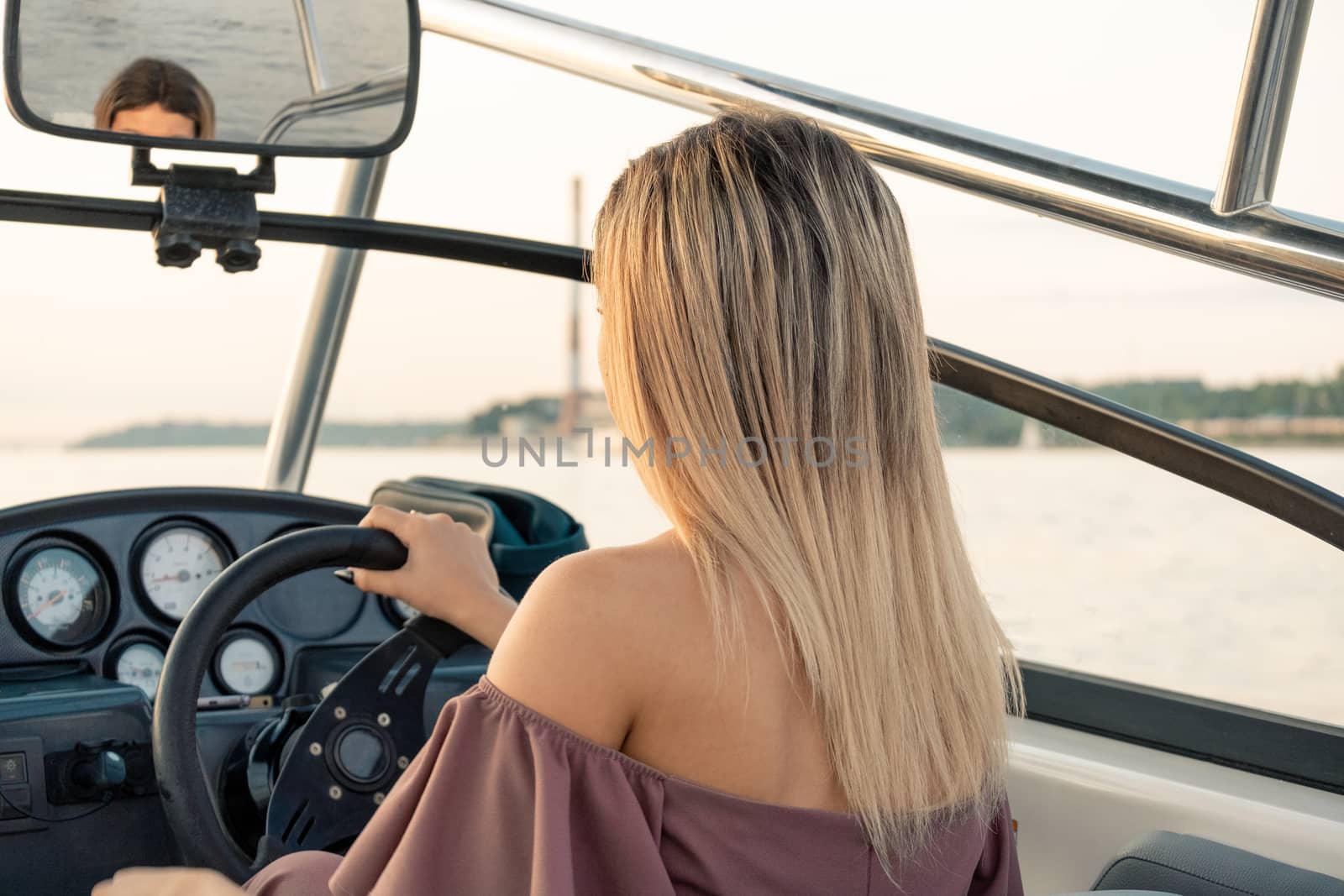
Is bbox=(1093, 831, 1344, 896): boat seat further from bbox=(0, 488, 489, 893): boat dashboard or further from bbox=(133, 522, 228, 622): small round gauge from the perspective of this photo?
bbox=(133, 522, 228, 622): small round gauge

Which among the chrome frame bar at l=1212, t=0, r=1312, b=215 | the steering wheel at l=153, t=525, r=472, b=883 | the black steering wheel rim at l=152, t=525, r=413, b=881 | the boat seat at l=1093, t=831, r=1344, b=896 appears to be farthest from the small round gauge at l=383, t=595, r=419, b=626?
the chrome frame bar at l=1212, t=0, r=1312, b=215

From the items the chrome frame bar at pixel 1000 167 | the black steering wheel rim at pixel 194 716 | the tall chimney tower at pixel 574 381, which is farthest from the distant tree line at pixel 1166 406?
the black steering wheel rim at pixel 194 716

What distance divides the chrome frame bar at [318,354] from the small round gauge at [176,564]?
3.18 ft

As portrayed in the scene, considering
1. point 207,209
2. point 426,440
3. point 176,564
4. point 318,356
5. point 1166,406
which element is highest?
point 207,209

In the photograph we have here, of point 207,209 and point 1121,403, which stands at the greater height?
point 207,209

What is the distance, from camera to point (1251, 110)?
3.45 feet

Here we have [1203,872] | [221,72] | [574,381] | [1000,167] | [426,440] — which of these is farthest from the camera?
[426,440]

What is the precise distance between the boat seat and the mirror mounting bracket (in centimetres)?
111

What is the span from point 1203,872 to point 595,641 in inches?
24.7

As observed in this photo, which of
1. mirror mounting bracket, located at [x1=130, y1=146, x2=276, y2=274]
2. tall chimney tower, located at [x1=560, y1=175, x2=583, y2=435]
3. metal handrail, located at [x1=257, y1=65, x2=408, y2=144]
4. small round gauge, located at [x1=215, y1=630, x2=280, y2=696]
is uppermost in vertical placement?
metal handrail, located at [x1=257, y1=65, x2=408, y2=144]

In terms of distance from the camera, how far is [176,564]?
5.35 ft

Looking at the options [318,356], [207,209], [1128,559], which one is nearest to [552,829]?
[207,209]

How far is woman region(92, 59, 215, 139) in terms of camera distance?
4.58 ft

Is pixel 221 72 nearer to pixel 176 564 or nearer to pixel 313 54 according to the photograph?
pixel 313 54
